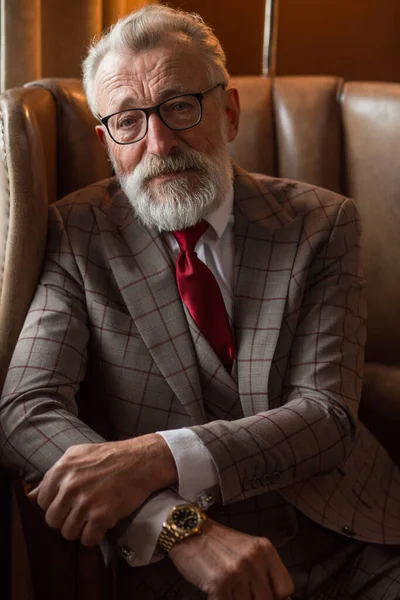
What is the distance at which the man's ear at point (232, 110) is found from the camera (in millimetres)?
1765

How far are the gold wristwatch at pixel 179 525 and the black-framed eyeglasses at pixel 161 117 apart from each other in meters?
0.74

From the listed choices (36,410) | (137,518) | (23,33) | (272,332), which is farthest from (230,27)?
(137,518)

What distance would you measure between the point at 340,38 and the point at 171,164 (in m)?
1.16

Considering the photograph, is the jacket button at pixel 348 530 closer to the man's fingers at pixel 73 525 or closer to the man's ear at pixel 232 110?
the man's fingers at pixel 73 525

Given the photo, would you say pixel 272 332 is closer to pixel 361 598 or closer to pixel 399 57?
pixel 361 598

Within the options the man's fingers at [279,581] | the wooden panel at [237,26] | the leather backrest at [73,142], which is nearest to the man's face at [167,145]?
the leather backrest at [73,142]

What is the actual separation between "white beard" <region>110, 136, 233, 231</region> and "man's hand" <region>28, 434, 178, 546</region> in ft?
1.60

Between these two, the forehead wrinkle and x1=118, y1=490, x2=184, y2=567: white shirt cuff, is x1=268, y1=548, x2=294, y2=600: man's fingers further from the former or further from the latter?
the forehead wrinkle

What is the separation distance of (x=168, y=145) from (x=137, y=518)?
0.72m

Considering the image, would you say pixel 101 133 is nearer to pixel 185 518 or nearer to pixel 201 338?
pixel 201 338

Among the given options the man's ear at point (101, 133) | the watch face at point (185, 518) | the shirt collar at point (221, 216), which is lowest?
the watch face at point (185, 518)

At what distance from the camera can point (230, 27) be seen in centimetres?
254

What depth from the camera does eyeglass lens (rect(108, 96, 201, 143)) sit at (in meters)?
1.62

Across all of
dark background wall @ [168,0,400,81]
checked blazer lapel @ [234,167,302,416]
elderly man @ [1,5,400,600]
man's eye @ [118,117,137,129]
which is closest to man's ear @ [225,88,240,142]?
elderly man @ [1,5,400,600]
